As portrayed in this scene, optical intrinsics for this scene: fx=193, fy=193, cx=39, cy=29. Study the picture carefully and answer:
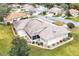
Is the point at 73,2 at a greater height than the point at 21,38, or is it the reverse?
the point at 73,2

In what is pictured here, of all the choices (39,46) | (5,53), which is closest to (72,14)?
(39,46)

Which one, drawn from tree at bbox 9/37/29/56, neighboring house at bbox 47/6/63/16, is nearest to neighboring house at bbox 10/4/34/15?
neighboring house at bbox 47/6/63/16

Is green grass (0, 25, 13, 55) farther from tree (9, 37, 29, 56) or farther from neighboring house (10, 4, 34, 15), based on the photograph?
neighboring house (10, 4, 34, 15)

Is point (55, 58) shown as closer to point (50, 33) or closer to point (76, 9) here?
point (50, 33)

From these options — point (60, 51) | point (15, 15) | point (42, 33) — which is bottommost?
point (60, 51)

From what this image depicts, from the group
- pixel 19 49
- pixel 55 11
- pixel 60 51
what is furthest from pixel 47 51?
pixel 55 11

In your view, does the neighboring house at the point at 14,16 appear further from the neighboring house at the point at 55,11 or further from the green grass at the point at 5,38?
the neighboring house at the point at 55,11

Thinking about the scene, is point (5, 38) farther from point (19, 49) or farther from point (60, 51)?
point (60, 51)
